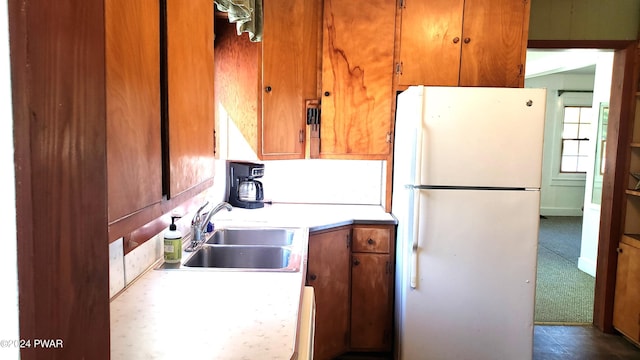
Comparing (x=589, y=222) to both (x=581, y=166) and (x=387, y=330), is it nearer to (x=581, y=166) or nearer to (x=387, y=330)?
(x=387, y=330)

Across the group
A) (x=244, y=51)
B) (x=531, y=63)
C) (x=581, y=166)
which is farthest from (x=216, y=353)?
(x=581, y=166)

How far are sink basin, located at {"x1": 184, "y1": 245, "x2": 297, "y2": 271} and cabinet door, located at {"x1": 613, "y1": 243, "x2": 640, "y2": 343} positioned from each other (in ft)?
8.01

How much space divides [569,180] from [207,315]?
7652 millimetres

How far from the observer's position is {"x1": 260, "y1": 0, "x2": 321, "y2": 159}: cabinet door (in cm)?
228

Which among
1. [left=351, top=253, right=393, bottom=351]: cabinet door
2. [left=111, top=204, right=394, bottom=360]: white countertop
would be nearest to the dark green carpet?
[left=351, top=253, right=393, bottom=351]: cabinet door

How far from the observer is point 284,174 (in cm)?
298

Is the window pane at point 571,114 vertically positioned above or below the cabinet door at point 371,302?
above

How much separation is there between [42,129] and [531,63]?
6582 millimetres

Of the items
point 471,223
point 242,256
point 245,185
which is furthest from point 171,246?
point 471,223

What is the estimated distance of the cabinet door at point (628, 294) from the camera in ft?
8.82

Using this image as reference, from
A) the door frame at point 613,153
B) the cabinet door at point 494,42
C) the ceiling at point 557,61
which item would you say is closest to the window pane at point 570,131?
the ceiling at point 557,61

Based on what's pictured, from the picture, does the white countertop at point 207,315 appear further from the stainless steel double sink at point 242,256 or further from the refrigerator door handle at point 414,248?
the refrigerator door handle at point 414,248

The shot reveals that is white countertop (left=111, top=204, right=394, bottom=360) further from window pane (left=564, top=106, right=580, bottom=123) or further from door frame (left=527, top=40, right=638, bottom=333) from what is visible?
window pane (left=564, top=106, right=580, bottom=123)

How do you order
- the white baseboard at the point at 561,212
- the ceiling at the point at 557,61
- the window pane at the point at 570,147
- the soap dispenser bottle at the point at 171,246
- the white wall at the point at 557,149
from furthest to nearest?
the white baseboard at the point at 561,212 → the window pane at the point at 570,147 → the white wall at the point at 557,149 → the ceiling at the point at 557,61 → the soap dispenser bottle at the point at 171,246
